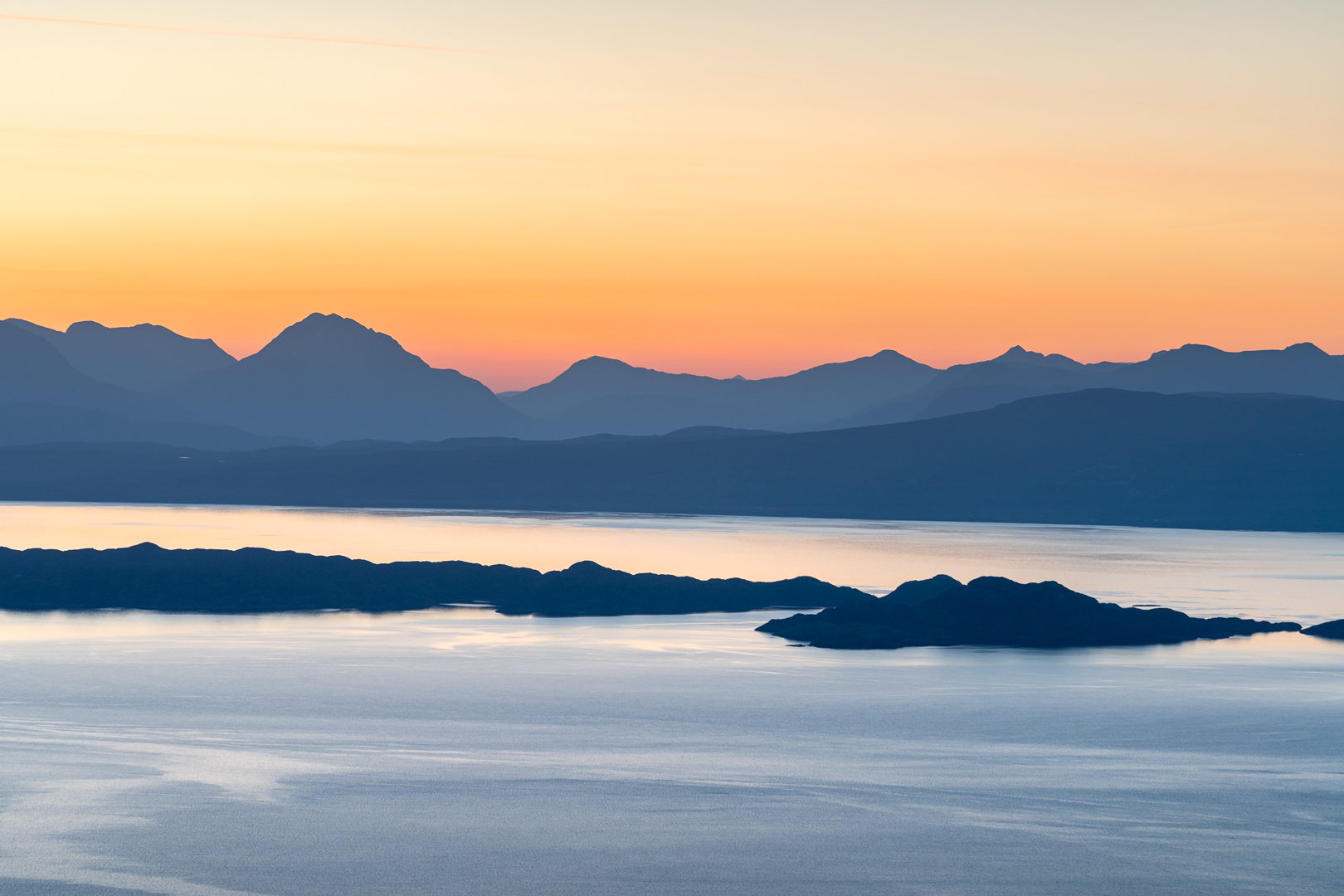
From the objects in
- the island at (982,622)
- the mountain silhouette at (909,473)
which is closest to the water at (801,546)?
the mountain silhouette at (909,473)

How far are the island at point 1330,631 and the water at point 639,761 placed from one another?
1.08m

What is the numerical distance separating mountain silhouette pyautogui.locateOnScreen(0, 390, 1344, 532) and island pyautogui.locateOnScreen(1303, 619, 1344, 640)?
8271cm

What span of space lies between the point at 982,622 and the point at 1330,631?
40.3 ft

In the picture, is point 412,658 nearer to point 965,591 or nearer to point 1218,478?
point 965,591

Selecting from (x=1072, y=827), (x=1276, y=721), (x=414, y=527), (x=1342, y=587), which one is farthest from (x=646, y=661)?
(x=414, y=527)

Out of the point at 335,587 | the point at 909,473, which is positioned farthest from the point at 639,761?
the point at 909,473

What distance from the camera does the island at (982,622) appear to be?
135ft

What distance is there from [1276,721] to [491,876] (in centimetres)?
1890

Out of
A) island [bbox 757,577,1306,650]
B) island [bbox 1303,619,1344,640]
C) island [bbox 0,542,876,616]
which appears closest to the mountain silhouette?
island [bbox 1303,619,1344,640]

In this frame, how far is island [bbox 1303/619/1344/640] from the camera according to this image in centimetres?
4516

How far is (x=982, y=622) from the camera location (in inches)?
1646

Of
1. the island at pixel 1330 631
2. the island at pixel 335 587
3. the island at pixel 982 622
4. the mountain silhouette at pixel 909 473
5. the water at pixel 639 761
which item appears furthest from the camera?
the mountain silhouette at pixel 909 473

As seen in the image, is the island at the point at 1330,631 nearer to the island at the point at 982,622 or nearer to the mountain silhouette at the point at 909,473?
the island at the point at 982,622

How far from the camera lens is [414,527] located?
4092 inches
